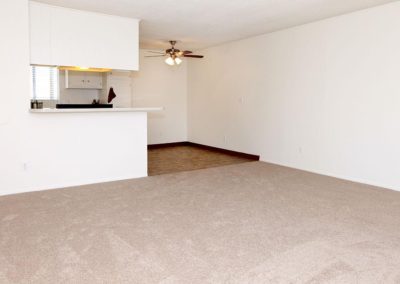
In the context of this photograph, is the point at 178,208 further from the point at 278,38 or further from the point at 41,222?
the point at 278,38

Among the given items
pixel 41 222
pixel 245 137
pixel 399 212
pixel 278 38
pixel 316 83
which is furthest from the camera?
pixel 245 137

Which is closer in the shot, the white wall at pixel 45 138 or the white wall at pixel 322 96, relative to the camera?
the white wall at pixel 45 138

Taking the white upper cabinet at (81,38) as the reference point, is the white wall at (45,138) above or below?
below

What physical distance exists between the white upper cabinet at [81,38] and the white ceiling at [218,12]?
179 millimetres

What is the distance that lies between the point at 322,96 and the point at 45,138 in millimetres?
4438

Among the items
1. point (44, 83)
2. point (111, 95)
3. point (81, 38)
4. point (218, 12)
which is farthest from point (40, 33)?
point (218, 12)

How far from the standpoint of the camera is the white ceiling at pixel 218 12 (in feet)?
14.6

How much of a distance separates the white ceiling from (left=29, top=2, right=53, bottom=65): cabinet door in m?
0.18

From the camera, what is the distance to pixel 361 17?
4.88 metres

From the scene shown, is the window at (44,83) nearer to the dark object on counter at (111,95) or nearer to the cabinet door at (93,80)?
the cabinet door at (93,80)

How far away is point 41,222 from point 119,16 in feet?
11.0

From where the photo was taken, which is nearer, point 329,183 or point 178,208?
point 178,208

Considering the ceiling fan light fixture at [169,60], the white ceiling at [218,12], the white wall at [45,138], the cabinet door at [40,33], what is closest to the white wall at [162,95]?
the ceiling fan light fixture at [169,60]

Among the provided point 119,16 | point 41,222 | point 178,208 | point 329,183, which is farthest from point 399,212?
point 119,16
